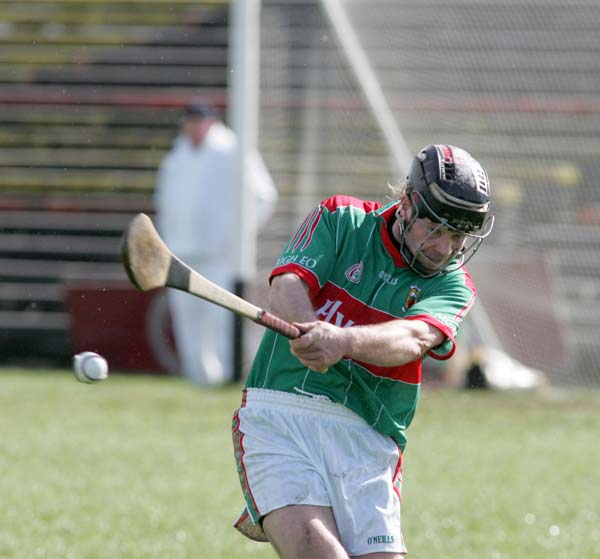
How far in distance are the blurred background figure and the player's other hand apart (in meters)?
8.94

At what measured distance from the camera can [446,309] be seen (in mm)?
4297

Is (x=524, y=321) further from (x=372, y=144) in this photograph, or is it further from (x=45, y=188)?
(x=45, y=188)

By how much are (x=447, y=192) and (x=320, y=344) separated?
2.27 feet

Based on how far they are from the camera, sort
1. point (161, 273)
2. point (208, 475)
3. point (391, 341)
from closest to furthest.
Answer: point (161, 273) < point (391, 341) < point (208, 475)

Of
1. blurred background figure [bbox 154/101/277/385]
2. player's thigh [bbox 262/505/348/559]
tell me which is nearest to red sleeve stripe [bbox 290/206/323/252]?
player's thigh [bbox 262/505/348/559]

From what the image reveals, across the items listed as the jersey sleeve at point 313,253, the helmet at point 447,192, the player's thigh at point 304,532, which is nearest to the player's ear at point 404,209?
the helmet at point 447,192

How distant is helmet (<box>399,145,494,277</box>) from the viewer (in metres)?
4.14

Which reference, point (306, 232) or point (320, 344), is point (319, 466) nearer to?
point (320, 344)

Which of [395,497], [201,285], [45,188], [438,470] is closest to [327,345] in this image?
[201,285]

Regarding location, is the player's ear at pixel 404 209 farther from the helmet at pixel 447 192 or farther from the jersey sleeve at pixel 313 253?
the jersey sleeve at pixel 313 253

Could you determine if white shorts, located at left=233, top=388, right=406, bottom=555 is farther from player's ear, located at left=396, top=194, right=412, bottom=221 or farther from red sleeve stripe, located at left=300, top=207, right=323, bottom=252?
player's ear, located at left=396, top=194, right=412, bottom=221

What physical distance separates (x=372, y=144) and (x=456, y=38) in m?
1.23

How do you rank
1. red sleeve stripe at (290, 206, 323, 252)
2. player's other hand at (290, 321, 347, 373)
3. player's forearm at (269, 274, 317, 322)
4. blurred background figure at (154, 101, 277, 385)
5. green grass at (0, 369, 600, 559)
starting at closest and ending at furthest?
player's other hand at (290, 321, 347, 373) → player's forearm at (269, 274, 317, 322) → red sleeve stripe at (290, 206, 323, 252) → green grass at (0, 369, 600, 559) → blurred background figure at (154, 101, 277, 385)

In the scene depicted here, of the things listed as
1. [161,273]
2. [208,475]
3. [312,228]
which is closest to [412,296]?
[312,228]
